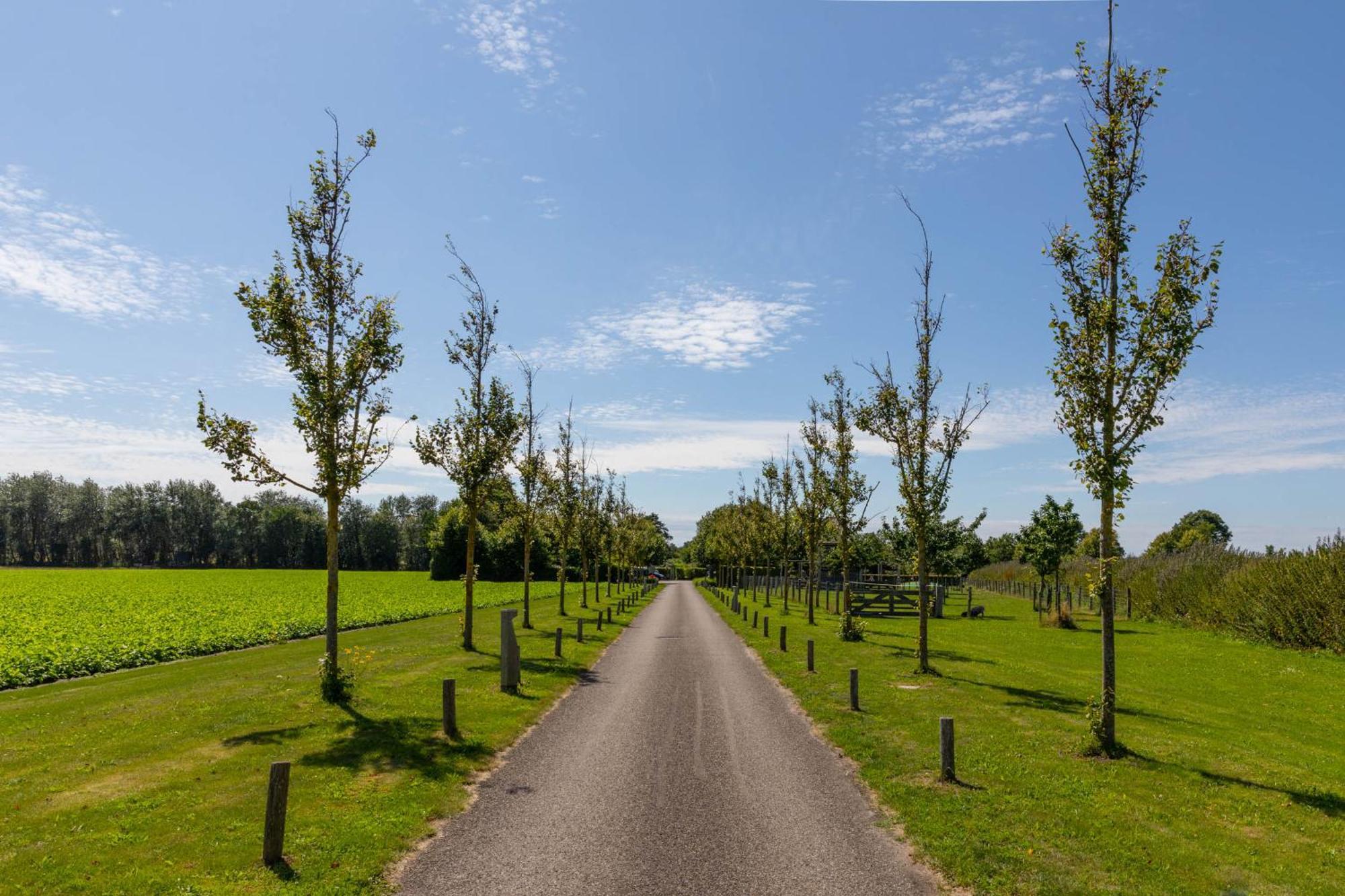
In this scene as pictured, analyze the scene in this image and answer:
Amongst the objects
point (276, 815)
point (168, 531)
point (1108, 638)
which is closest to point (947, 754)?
point (1108, 638)

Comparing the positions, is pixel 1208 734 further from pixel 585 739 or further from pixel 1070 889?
pixel 585 739

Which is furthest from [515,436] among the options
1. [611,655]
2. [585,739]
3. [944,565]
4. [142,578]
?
[142,578]

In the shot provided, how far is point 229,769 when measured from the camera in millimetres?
11844

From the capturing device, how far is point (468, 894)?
25.6 feet

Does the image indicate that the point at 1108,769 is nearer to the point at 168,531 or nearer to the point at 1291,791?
the point at 1291,791

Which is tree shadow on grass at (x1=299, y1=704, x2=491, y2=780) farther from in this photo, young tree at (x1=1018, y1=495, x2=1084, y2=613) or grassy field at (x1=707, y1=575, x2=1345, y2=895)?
young tree at (x1=1018, y1=495, x2=1084, y2=613)

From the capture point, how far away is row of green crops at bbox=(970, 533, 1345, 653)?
27.7 metres

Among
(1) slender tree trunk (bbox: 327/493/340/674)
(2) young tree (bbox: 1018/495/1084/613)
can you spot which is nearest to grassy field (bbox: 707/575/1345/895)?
(1) slender tree trunk (bbox: 327/493/340/674)

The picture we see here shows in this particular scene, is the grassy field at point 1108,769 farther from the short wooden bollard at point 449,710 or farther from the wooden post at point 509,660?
the short wooden bollard at point 449,710

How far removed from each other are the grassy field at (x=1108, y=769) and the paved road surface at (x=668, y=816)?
0.97m

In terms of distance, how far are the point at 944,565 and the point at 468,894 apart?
71.4 m

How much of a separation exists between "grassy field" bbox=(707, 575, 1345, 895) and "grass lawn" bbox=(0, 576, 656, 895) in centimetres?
729

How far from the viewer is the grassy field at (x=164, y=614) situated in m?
24.1

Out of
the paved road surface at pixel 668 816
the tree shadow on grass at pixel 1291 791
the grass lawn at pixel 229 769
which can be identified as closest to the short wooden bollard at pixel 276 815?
the grass lawn at pixel 229 769
